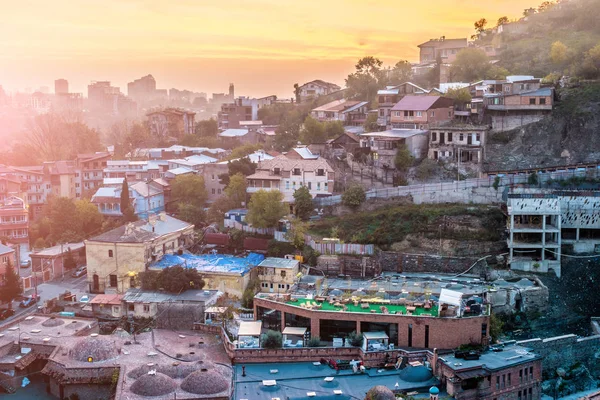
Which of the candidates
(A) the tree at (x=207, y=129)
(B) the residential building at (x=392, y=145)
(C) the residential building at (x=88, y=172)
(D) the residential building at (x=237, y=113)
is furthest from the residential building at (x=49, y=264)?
(D) the residential building at (x=237, y=113)

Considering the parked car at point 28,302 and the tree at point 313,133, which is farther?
the tree at point 313,133

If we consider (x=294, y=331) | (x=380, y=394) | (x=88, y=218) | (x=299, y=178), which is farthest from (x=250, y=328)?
(x=88, y=218)

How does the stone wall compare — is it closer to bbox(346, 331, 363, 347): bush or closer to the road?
bbox(346, 331, 363, 347): bush

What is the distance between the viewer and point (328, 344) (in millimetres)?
22312

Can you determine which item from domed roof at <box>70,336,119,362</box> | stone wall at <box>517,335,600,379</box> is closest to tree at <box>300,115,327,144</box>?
stone wall at <box>517,335,600,379</box>

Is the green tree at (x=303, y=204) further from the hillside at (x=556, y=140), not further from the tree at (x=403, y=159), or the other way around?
the hillside at (x=556, y=140)

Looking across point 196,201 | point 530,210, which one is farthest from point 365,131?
point 530,210

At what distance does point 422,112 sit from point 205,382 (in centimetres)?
1940

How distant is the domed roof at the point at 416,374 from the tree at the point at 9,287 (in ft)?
51.5

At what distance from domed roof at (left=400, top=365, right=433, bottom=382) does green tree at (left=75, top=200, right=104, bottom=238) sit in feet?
62.3

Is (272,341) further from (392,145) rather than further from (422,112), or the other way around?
(422,112)

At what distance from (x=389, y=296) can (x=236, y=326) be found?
5.26m

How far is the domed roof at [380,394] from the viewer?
17.7 meters

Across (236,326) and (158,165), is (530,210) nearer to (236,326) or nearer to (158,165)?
(236,326)
